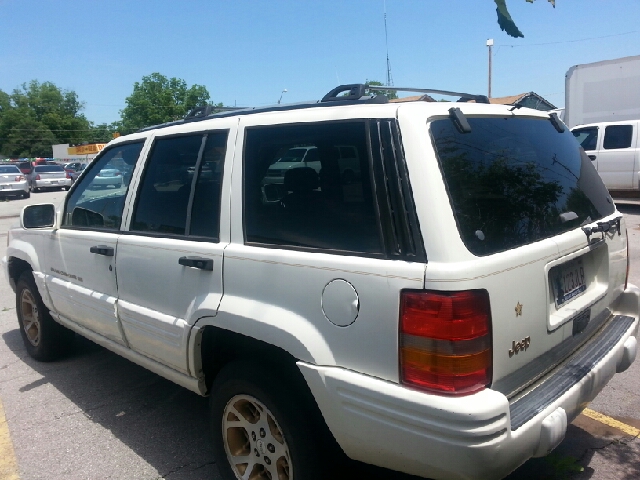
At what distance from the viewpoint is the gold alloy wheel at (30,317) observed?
4757 mm

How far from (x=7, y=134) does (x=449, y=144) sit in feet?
315

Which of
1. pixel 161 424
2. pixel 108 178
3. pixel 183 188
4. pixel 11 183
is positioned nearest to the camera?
pixel 183 188

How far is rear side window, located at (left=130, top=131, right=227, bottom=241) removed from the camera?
2.90 metres

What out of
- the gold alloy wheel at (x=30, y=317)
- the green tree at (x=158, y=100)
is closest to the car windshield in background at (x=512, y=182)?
the gold alloy wheel at (x=30, y=317)

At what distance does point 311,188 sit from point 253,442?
1.23 meters

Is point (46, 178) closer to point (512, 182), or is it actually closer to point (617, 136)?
point (617, 136)

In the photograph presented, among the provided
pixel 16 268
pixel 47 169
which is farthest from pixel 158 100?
pixel 16 268

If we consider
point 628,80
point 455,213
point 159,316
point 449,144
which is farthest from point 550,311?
point 628,80

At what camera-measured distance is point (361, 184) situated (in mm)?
2262

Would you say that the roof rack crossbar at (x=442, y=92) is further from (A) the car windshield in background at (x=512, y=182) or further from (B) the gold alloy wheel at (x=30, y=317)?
(B) the gold alloy wheel at (x=30, y=317)

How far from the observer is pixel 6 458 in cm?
337

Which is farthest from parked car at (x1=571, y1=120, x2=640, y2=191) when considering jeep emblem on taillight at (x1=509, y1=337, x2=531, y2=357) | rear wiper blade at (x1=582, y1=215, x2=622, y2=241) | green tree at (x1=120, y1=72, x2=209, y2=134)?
green tree at (x1=120, y1=72, x2=209, y2=134)

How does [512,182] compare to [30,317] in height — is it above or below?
above

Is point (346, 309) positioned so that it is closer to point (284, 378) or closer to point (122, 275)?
point (284, 378)
